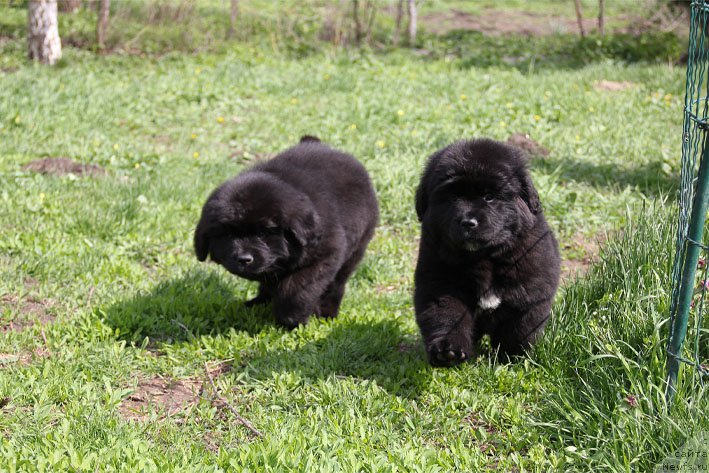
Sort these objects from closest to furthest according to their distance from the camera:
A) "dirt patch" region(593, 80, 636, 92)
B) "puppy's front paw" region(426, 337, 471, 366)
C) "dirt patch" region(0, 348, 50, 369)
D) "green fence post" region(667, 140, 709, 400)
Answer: "green fence post" region(667, 140, 709, 400) → "puppy's front paw" region(426, 337, 471, 366) → "dirt patch" region(0, 348, 50, 369) → "dirt patch" region(593, 80, 636, 92)

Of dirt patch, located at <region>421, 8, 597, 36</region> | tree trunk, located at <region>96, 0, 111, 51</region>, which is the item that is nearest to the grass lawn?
tree trunk, located at <region>96, 0, 111, 51</region>

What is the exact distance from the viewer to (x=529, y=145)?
8.13 metres

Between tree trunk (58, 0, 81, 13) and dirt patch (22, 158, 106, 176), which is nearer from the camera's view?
dirt patch (22, 158, 106, 176)

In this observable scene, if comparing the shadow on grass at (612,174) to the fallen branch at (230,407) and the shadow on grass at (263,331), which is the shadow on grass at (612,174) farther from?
the fallen branch at (230,407)

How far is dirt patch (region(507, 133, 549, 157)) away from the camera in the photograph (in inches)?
316

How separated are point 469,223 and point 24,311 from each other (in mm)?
2967

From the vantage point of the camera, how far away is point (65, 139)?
8.20m

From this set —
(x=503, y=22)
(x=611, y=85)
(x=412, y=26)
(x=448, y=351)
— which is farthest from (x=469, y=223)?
(x=503, y=22)

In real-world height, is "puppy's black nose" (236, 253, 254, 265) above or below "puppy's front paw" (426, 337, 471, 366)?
above

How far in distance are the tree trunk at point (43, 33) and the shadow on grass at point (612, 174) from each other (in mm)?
8004

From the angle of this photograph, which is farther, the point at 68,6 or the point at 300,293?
the point at 68,6

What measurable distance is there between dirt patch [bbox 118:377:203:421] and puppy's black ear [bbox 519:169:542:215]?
1987 mm

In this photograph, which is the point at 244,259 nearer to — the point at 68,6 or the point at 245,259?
the point at 245,259

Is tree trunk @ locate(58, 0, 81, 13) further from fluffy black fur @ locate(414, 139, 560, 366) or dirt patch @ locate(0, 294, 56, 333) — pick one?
fluffy black fur @ locate(414, 139, 560, 366)
